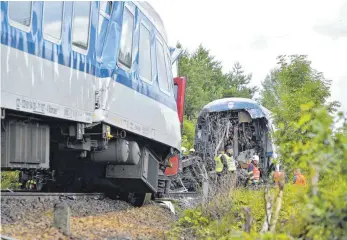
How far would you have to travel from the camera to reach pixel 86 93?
7.60m

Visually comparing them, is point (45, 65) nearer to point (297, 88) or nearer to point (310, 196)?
point (310, 196)

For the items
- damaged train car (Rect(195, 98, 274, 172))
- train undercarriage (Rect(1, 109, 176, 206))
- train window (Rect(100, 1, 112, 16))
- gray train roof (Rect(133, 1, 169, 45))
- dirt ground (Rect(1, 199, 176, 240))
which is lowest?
dirt ground (Rect(1, 199, 176, 240))

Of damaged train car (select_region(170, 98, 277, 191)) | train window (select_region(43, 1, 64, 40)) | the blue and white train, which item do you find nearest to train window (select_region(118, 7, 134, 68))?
the blue and white train

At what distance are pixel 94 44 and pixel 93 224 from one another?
2.40m

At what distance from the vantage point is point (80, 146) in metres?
8.29

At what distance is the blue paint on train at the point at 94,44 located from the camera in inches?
249

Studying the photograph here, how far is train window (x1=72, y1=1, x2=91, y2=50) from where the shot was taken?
24.5 feet

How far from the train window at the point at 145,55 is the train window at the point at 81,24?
1747 mm

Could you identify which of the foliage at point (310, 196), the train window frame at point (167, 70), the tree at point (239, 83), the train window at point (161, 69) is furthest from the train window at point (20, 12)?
the tree at point (239, 83)

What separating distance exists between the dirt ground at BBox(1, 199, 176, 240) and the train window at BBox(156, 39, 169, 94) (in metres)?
2.38

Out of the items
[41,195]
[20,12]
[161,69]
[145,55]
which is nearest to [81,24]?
[20,12]

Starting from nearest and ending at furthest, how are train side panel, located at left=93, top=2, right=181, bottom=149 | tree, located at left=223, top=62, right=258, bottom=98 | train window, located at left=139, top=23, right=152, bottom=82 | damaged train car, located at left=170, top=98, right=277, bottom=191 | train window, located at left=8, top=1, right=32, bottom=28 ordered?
1. train window, located at left=8, top=1, right=32, bottom=28
2. train side panel, located at left=93, top=2, right=181, bottom=149
3. train window, located at left=139, top=23, right=152, bottom=82
4. damaged train car, located at left=170, top=98, right=277, bottom=191
5. tree, located at left=223, top=62, right=258, bottom=98

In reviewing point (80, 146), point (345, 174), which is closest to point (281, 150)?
Result: point (345, 174)

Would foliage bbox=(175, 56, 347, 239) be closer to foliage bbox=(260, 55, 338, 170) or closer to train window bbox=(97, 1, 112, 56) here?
train window bbox=(97, 1, 112, 56)
